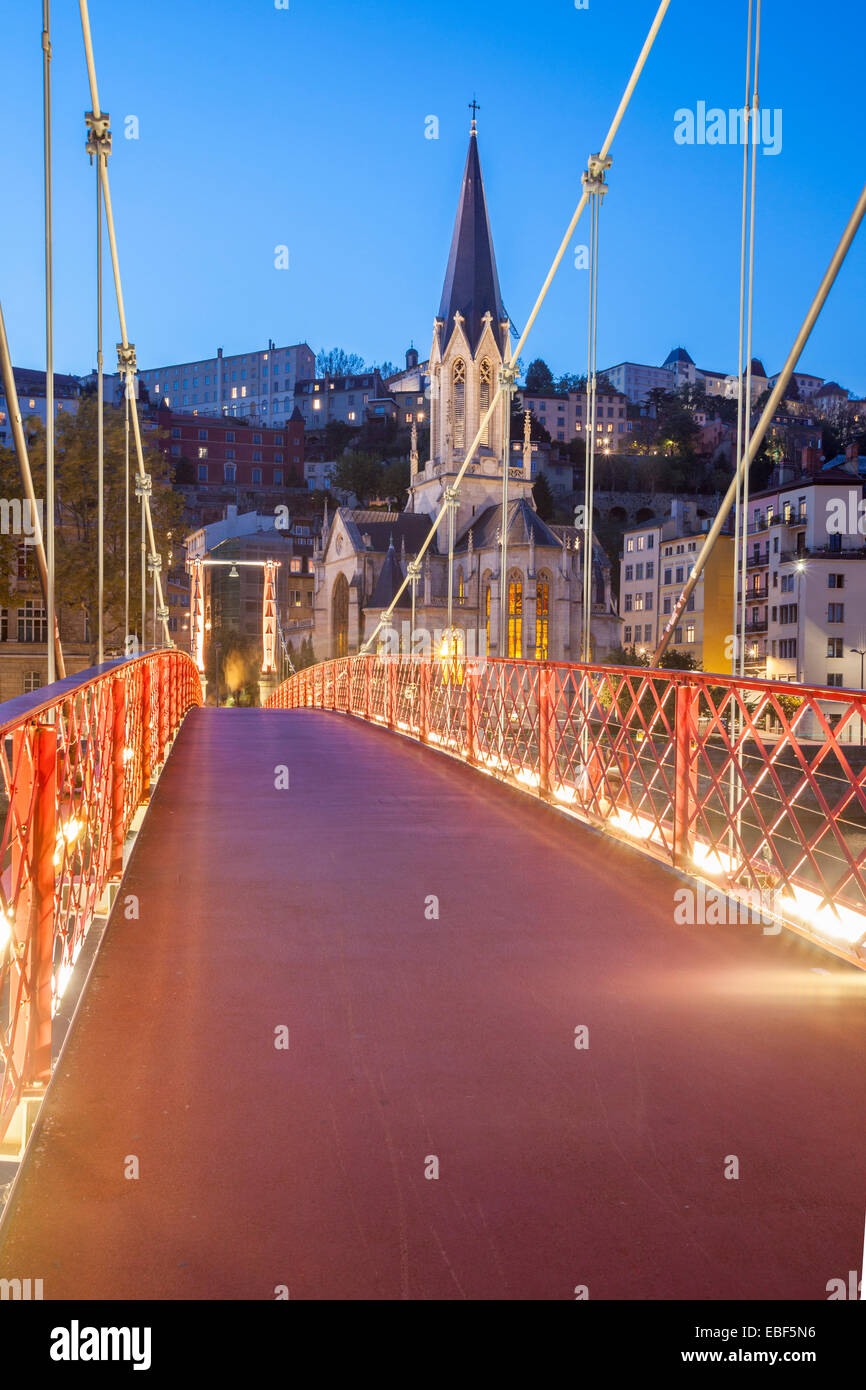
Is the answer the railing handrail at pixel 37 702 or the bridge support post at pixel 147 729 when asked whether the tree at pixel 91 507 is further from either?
the railing handrail at pixel 37 702

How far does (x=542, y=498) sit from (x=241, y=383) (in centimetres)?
4892

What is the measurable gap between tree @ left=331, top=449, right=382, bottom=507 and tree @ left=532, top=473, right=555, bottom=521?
40.0 ft

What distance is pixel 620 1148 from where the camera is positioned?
2.89m

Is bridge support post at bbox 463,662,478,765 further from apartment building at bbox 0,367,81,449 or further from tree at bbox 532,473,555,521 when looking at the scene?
apartment building at bbox 0,367,81,449

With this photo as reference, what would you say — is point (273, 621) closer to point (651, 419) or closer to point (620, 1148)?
point (620, 1148)

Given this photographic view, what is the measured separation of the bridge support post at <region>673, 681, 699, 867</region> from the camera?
5730 mm

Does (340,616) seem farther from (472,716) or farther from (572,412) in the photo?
(572,412)

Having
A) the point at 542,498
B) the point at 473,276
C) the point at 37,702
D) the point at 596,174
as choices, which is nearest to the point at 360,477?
the point at 542,498

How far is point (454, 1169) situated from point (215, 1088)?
2.69 feet

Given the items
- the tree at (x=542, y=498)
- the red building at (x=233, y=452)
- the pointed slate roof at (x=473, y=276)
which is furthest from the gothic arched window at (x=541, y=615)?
the red building at (x=233, y=452)

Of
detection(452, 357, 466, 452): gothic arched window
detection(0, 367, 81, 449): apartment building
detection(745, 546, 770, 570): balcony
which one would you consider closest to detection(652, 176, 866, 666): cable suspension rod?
detection(745, 546, 770, 570): balcony
